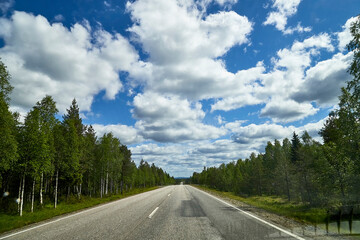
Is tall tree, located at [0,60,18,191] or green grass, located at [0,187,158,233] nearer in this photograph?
green grass, located at [0,187,158,233]

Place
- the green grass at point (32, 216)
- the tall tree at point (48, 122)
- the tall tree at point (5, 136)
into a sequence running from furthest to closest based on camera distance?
the tall tree at point (48, 122)
the tall tree at point (5, 136)
the green grass at point (32, 216)

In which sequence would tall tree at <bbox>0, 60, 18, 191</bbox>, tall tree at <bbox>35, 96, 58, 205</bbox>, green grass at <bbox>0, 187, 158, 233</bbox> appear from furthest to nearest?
tall tree at <bbox>35, 96, 58, 205</bbox>
tall tree at <bbox>0, 60, 18, 191</bbox>
green grass at <bbox>0, 187, 158, 233</bbox>

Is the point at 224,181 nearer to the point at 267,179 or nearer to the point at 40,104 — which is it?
the point at 267,179

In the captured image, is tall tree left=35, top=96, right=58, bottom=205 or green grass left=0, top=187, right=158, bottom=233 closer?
Result: green grass left=0, top=187, right=158, bottom=233

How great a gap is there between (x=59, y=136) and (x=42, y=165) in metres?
4.97

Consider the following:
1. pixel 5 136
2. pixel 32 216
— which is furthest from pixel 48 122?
pixel 32 216

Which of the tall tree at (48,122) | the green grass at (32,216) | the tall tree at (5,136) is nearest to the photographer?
the green grass at (32,216)

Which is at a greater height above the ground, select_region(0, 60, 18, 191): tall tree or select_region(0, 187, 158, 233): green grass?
select_region(0, 60, 18, 191): tall tree

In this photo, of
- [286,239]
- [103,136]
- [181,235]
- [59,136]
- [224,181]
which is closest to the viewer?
[286,239]

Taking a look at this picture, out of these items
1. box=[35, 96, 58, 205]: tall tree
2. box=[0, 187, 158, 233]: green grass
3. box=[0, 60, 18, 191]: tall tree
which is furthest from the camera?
box=[35, 96, 58, 205]: tall tree

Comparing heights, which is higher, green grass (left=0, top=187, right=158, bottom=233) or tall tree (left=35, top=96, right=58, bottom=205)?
tall tree (left=35, top=96, right=58, bottom=205)

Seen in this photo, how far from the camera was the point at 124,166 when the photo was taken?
49.9 m

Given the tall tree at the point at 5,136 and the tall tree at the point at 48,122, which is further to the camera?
the tall tree at the point at 48,122

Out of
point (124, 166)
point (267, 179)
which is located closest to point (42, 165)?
point (124, 166)
